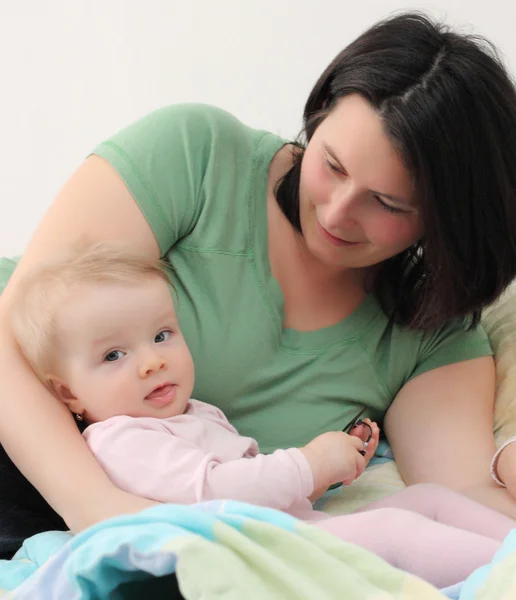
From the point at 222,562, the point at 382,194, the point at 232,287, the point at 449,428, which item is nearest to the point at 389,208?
the point at 382,194

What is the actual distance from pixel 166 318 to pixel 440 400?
0.48 meters

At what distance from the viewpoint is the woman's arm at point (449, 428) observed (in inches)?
48.4

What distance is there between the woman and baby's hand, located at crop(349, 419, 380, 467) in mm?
55

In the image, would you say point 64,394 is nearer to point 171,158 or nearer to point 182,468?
point 182,468

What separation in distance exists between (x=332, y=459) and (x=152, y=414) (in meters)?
0.24

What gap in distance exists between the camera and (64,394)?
1106mm

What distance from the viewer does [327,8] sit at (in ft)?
6.33

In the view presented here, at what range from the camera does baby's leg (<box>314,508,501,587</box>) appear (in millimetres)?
910

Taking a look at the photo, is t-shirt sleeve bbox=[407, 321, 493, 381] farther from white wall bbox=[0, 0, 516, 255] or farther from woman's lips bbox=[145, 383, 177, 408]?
white wall bbox=[0, 0, 516, 255]

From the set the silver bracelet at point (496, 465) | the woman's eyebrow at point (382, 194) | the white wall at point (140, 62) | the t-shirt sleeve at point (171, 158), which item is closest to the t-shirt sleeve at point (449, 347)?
the silver bracelet at point (496, 465)

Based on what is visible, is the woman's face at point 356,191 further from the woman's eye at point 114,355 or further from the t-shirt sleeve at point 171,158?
the woman's eye at point 114,355

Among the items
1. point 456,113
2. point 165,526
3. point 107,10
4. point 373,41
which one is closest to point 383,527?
point 165,526

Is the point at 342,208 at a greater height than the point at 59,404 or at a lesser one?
greater

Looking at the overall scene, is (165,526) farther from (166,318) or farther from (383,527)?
(166,318)
